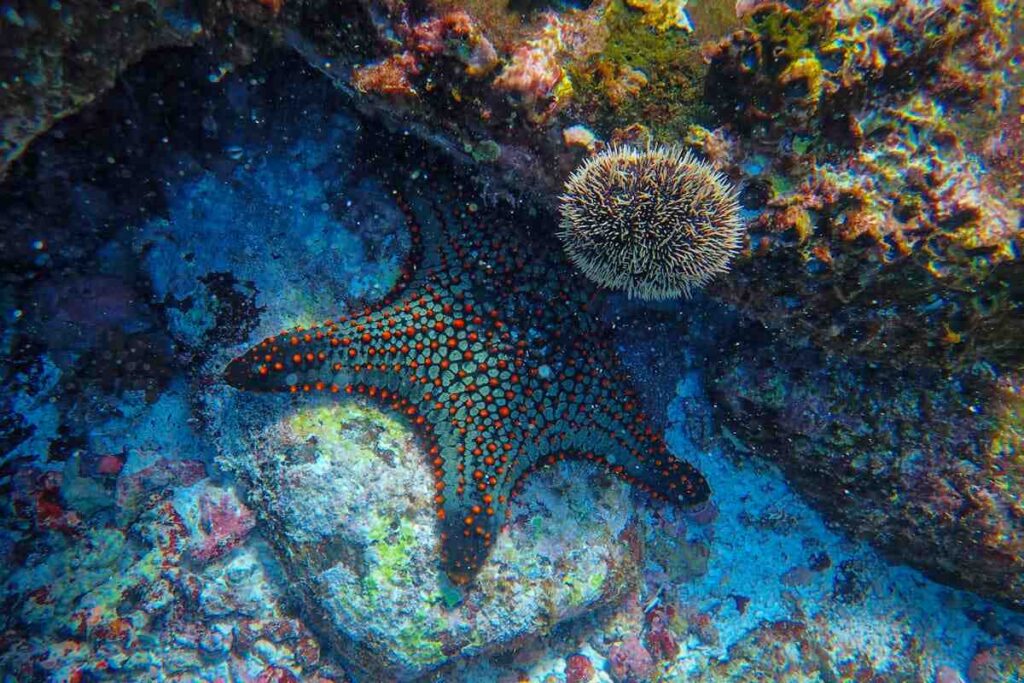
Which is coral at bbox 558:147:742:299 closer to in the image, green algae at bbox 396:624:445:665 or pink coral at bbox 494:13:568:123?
pink coral at bbox 494:13:568:123

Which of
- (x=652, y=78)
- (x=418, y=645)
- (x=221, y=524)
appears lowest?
(x=418, y=645)

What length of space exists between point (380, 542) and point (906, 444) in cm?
518

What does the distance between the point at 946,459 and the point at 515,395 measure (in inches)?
167

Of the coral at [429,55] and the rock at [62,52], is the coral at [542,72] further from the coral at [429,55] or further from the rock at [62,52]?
the rock at [62,52]

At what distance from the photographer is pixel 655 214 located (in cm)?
367

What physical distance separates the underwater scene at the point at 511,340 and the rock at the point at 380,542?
4 cm

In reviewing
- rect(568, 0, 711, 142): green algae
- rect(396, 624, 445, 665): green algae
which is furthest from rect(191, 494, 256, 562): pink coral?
rect(568, 0, 711, 142): green algae

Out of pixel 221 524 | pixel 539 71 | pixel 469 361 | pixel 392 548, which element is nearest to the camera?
pixel 539 71

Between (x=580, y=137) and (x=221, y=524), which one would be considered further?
(x=221, y=524)

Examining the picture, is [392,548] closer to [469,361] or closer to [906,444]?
[469,361]

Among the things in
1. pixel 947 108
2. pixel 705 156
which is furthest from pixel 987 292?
pixel 705 156

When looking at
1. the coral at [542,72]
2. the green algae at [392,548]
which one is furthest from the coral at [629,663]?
the coral at [542,72]

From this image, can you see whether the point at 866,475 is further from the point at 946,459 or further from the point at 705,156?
the point at 705,156

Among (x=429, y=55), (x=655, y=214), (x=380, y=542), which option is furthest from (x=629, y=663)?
(x=429, y=55)
